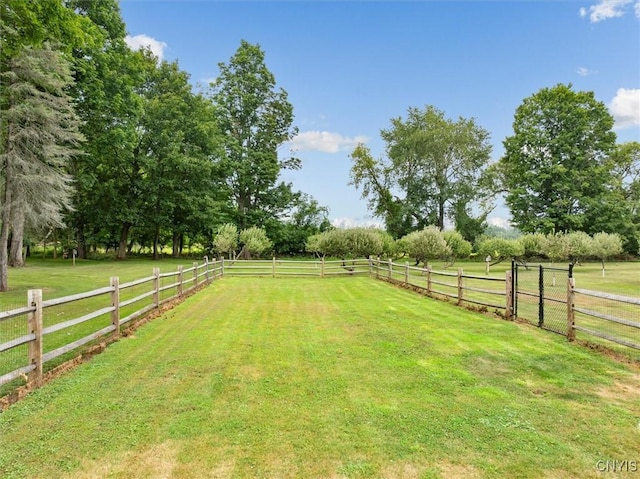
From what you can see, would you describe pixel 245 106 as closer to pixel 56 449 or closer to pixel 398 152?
pixel 398 152

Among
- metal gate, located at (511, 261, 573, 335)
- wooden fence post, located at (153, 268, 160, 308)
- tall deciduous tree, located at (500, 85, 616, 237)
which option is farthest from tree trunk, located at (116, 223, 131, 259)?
tall deciduous tree, located at (500, 85, 616, 237)

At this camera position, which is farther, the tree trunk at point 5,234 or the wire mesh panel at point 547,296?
the tree trunk at point 5,234

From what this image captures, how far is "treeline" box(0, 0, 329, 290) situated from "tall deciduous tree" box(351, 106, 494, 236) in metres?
8.65

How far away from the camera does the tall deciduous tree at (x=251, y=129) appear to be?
36375 millimetres

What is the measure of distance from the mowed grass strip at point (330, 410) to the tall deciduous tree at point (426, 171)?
36357mm

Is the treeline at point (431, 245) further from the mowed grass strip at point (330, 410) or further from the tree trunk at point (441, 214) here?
the mowed grass strip at point (330, 410)

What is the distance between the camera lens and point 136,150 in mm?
33219

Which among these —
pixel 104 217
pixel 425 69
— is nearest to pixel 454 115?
pixel 425 69

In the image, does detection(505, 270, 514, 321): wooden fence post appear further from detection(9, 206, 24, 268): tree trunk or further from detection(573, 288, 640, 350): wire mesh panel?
detection(9, 206, 24, 268): tree trunk

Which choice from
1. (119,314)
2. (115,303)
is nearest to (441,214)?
(119,314)

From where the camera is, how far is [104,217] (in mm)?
31625

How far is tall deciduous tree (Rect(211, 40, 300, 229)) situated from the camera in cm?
3638

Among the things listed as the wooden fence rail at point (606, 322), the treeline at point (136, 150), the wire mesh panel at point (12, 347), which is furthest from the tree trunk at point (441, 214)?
the wire mesh panel at point (12, 347)

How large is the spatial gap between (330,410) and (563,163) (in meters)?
40.9
